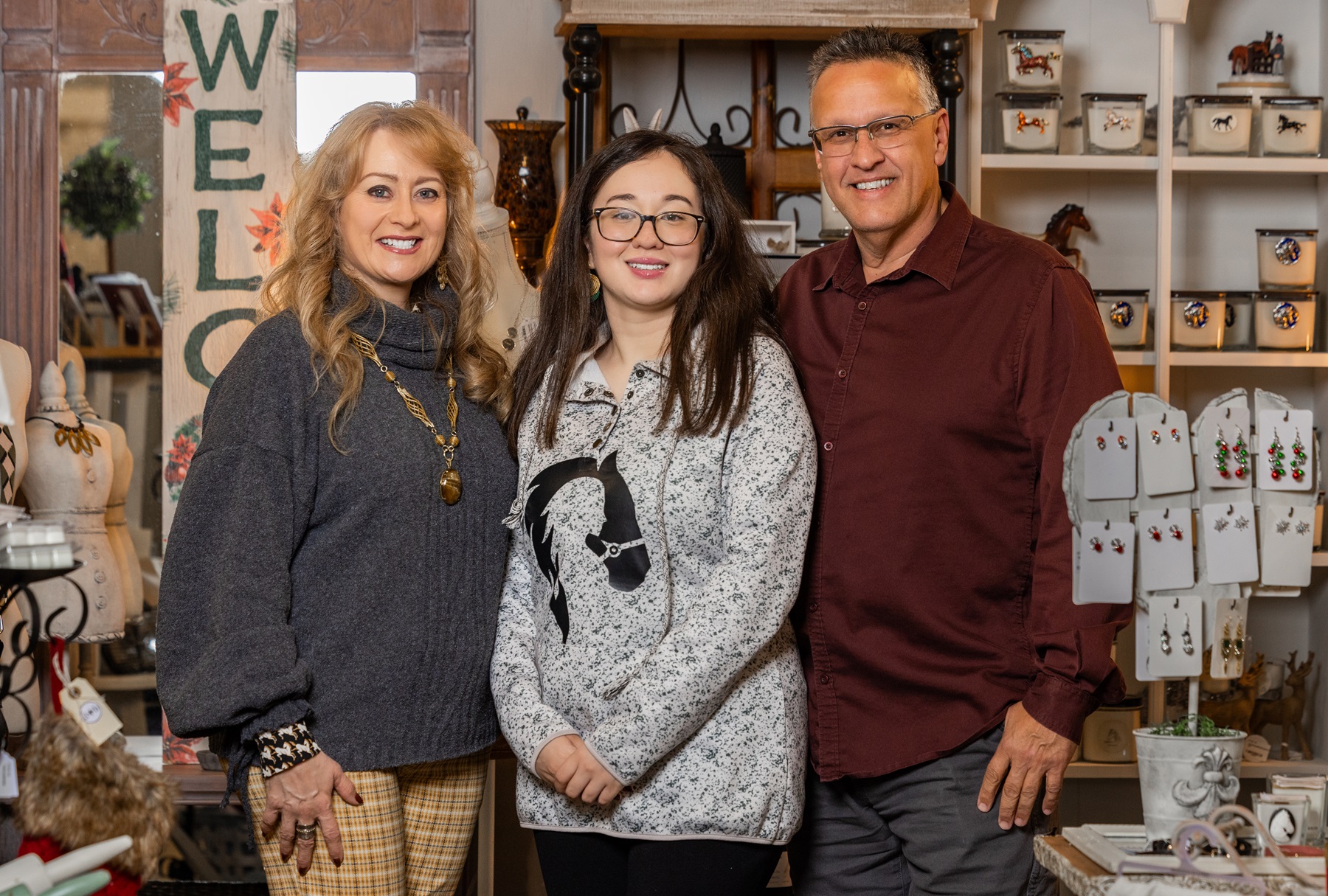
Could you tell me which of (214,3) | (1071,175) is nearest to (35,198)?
(214,3)

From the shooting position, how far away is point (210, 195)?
312 centimetres

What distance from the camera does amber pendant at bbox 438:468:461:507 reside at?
1680 mm

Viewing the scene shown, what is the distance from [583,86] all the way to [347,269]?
123 centimetres

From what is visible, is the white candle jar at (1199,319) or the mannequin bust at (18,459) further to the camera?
the white candle jar at (1199,319)

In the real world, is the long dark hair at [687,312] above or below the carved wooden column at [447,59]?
below

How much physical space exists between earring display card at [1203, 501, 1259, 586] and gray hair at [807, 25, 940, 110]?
0.81m

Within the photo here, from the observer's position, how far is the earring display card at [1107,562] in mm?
1204

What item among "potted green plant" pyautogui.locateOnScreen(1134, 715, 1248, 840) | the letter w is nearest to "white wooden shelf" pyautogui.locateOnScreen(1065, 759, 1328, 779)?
"potted green plant" pyautogui.locateOnScreen(1134, 715, 1248, 840)

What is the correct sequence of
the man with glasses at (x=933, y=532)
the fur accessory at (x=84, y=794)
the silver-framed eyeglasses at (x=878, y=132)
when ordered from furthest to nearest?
the silver-framed eyeglasses at (x=878, y=132) < the man with glasses at (x=933, y=532) < the fur accessory at (x=84, y=794)

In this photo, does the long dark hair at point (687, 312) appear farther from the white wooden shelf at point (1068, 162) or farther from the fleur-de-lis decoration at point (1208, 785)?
the white wooden shelf at point (1068, 162)

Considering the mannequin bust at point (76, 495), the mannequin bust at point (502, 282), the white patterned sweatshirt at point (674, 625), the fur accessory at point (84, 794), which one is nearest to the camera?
the fur accessory at point (84, 794)

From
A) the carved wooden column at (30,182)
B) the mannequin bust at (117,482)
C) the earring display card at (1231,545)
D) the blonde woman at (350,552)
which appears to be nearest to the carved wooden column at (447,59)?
the carved wooden column at (30,182)

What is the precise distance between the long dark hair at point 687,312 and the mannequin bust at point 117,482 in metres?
1.69

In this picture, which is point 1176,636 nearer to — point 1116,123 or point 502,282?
point 502,282
